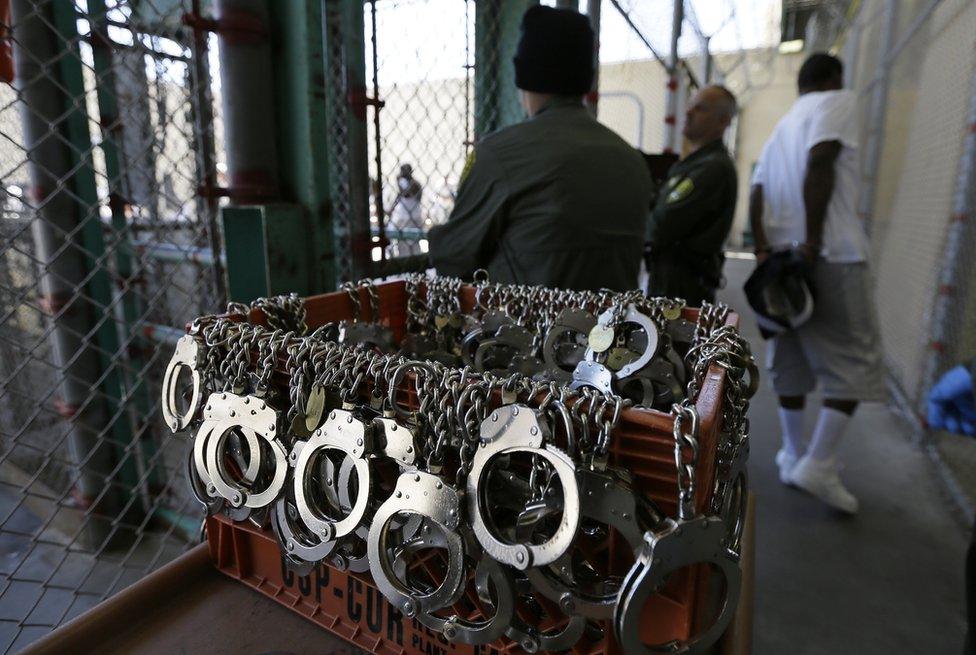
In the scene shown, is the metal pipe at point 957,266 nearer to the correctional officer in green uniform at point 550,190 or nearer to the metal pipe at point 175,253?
the correctional officer in green uniform at point 550,190

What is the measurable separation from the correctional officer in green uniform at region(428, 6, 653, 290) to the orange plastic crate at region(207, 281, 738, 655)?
20.2 inches

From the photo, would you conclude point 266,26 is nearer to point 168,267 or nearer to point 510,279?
point 510,279

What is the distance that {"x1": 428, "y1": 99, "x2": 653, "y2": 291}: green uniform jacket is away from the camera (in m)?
1.37

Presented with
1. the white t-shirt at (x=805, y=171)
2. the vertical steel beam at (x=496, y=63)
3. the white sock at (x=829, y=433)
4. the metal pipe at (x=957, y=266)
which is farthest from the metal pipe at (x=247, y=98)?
the metal pipe at (x=957, y=266)

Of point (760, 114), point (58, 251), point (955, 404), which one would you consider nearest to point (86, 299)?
point (58, 251)

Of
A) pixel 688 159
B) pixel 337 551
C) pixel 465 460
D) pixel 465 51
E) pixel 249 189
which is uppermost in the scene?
pixel 465 51

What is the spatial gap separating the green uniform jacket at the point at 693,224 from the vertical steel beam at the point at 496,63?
631 mm

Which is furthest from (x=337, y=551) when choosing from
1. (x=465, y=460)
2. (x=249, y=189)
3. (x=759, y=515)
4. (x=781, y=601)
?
(x=759, y=515)

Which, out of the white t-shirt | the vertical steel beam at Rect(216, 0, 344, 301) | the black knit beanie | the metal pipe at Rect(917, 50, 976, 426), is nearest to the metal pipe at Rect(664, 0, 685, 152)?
the white t-shirt

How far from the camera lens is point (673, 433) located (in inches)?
18.7

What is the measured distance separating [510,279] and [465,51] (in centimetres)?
92

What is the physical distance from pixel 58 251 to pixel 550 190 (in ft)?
3.98

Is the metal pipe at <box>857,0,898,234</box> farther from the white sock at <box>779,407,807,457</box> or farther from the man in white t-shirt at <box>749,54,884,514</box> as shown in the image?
the white sock at <box>779,407,807,457</box>

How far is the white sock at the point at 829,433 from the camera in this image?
2.08 m
